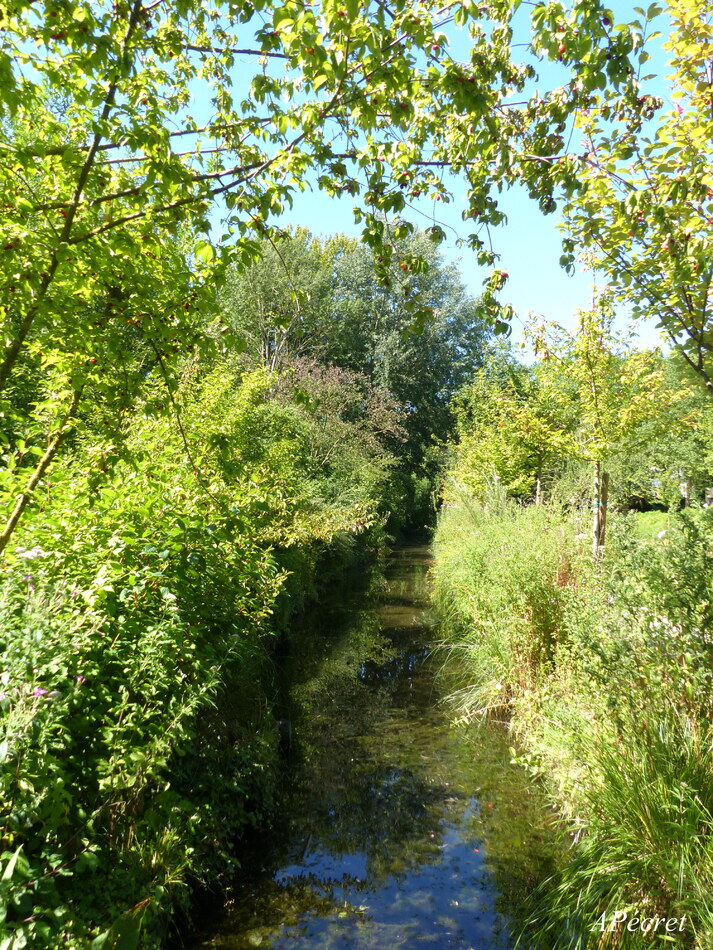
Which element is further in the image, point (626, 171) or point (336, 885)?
point (336, 885)

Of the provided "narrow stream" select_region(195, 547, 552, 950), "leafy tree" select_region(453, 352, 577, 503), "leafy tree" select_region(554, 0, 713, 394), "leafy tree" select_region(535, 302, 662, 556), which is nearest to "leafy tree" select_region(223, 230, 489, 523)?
"leafy tree" select_region(453, 352, 577, 503)

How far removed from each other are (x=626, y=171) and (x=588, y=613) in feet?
9.96

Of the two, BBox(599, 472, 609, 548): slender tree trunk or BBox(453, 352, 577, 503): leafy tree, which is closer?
BBox(599, 472, 609, 548): slender tree trunk

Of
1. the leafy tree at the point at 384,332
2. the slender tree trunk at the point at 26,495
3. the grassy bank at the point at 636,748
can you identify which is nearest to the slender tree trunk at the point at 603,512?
the grassy bank at the point at 636,748

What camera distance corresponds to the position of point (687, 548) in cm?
419

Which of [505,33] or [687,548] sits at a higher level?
[505,33]

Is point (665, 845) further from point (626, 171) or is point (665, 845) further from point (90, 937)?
point (626, 171)

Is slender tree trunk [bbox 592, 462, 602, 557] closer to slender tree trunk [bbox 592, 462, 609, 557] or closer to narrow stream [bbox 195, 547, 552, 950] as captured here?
slender tree trunk [bbox 592, 462, 609, 557]

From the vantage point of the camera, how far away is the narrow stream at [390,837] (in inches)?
172

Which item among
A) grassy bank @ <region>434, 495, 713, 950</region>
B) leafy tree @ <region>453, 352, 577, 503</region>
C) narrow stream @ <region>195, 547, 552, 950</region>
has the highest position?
leafy tree @ <region>453, 352, 577, 503</region>

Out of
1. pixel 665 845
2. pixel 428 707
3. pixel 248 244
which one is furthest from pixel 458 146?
pixel 428 707

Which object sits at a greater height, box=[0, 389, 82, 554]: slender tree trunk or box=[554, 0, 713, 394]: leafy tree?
box=[554, 0, 713, 394]: leafy tree

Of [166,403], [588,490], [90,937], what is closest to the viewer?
[90,937]

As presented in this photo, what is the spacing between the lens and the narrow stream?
4359 millimetres
